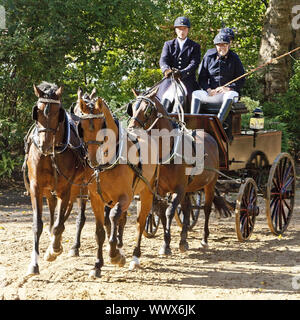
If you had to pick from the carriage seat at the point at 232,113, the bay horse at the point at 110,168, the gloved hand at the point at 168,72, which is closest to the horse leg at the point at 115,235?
the bay horse at the point at 110,168

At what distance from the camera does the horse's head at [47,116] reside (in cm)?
630

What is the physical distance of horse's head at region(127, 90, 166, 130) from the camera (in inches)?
266

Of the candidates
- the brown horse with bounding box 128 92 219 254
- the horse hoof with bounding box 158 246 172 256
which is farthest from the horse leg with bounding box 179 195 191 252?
the horse hoof with bounding box 158 246 172 256

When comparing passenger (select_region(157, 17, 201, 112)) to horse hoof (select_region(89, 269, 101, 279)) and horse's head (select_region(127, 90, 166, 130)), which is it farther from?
horse hoof (select_region(89, 269, 101, 279))

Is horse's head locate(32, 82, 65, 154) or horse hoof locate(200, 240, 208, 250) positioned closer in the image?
horse's head locate(32, 82, 65, 154)

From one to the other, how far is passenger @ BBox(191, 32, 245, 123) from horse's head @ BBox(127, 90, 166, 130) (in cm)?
189

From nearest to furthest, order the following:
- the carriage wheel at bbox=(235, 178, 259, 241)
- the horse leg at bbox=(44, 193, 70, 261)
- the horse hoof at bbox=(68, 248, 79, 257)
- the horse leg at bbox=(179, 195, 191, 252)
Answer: the horse leg at bbox=(44, 193, 70, 261)
the horse hoof at bbox=(68, 248, 79, 257)
the horse leg at bbox=(179, 195, 191, 252)
the carriage wheel at bbox=(235, 178, 259, 241)

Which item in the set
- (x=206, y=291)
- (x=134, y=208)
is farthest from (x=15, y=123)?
(x=206, y=291)

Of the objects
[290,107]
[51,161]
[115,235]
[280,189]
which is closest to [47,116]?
[51,161]

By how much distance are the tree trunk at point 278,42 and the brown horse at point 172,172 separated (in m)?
9.99

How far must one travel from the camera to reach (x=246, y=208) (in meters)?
8.66

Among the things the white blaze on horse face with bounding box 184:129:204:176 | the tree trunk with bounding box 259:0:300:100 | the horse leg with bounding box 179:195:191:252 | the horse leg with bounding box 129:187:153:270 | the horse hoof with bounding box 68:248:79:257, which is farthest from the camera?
the tree trunk with bounding box 259:0:300:100
